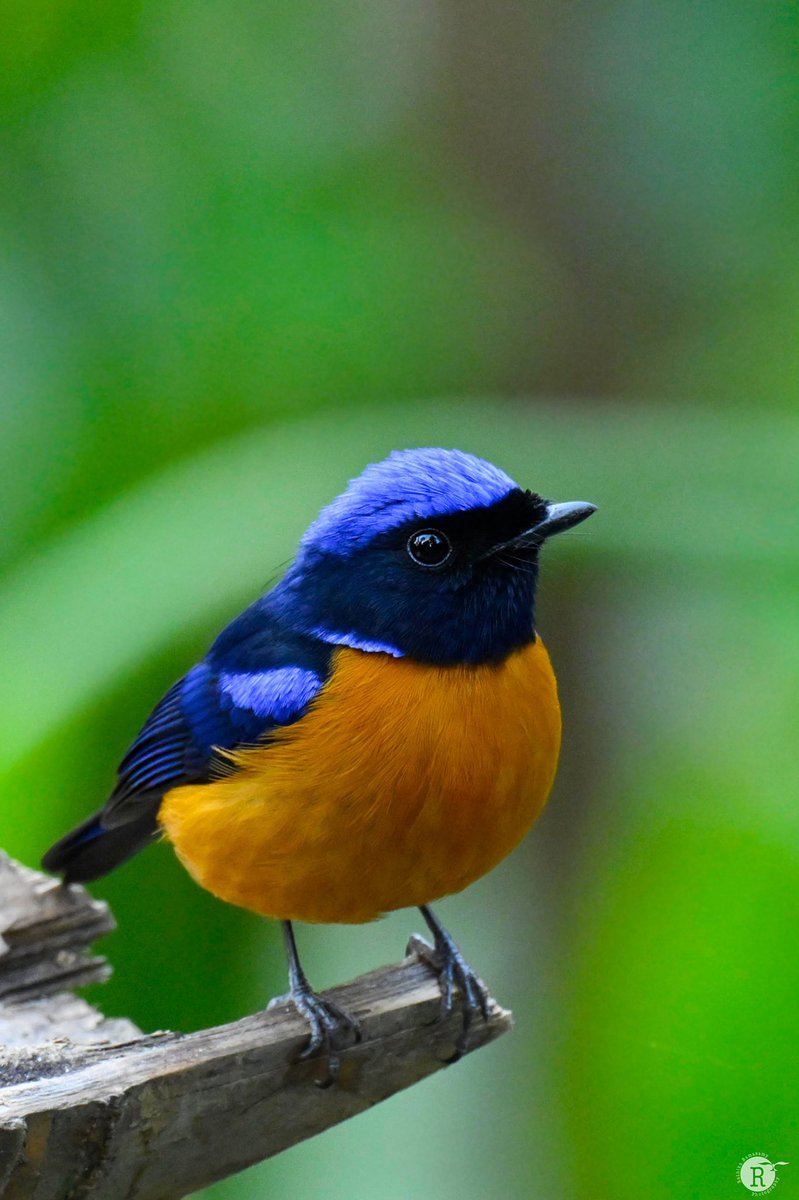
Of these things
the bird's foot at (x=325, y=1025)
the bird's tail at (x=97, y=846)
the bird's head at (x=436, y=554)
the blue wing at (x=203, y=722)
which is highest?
the bird's head at (x=436, y=554)

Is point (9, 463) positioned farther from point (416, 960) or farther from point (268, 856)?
point (416, 960)

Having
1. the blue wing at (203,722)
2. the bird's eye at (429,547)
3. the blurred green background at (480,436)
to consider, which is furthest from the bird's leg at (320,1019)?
the bird's eye at (429,547)

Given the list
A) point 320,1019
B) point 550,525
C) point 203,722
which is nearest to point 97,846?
point 203,722

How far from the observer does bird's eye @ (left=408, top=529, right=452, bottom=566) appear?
254 cm

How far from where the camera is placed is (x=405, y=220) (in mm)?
3904

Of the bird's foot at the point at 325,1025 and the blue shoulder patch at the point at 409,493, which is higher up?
the blue shoulder patch at the point at 409,493

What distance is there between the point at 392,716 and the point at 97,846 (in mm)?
878

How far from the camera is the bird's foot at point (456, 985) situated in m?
2.50

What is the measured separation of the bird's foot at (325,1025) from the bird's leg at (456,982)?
0.58ft

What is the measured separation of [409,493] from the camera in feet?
8.28

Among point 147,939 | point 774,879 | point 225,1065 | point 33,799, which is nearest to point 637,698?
point 774,879

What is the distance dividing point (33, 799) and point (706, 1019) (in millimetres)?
1459

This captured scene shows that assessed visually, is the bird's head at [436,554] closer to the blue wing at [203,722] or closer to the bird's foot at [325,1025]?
the blue wing at [203,722]

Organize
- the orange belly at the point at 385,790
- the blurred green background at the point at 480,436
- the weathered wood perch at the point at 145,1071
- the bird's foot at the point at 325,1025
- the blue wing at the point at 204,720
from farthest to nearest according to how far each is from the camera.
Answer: the blurred green background at the point at 480,436
the blue wing at the point at 204,720
the orange belly at the point at 385,790
the bird's foot at the point at 325,1025
the weathered wood perch at the point at 145,1071
